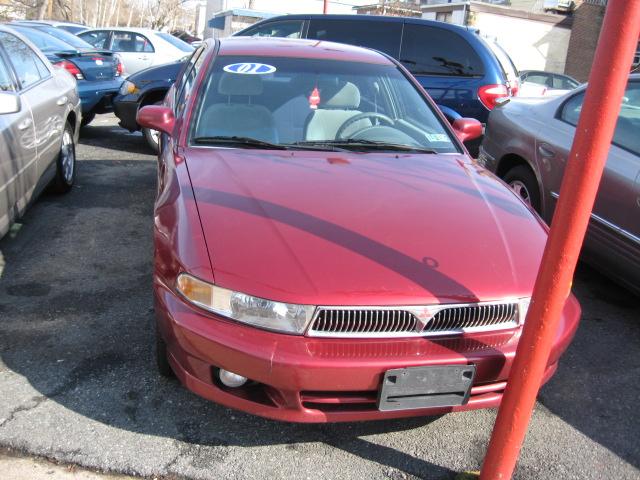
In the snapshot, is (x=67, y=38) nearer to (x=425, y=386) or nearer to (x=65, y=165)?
(x=65, y=165)

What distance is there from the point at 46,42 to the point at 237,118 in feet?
23.5

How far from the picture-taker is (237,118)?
3441mm

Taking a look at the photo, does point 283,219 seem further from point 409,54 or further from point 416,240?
point 409,54

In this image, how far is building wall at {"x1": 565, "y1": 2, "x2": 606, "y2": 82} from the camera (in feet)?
89.1

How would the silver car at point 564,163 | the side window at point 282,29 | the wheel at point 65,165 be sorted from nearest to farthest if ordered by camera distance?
the silver car at point 564,163 < the wheel at point 65,165 < the side window at point 282,29

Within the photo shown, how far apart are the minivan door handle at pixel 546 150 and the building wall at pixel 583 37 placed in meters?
25.4

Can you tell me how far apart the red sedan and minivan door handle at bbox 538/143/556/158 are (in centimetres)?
150

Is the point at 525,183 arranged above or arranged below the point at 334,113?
below

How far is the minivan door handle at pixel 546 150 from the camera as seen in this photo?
4.44 meters

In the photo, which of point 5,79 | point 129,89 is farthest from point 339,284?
point 129,89

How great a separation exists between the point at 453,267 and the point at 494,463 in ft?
2.36

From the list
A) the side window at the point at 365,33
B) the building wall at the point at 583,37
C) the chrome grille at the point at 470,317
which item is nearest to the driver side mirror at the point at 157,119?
the chrome grille at the point at 470,317

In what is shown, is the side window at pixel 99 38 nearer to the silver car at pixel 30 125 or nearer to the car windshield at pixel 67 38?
the car windshield at pixel 67 38

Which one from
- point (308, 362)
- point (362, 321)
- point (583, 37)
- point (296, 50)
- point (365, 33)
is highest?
point (296, 50)
